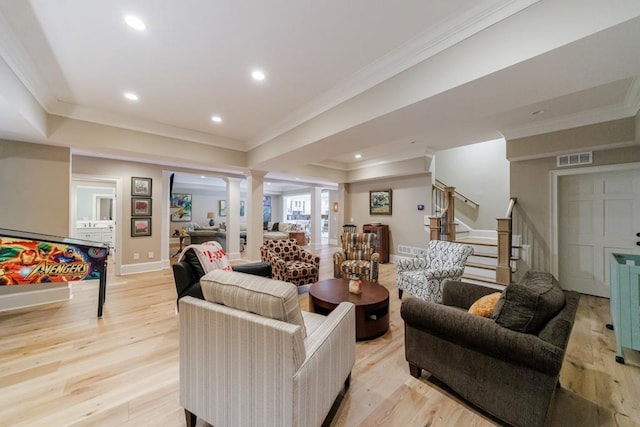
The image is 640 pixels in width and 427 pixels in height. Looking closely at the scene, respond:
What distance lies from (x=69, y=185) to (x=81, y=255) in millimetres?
1583

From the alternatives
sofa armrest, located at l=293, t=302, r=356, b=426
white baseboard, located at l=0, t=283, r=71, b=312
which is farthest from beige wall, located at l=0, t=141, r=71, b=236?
sofa armrest, located at l=293, t=302, r=356, b=426

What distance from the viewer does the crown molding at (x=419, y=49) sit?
5.85 feet

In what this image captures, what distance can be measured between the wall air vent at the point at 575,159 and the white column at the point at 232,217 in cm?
694

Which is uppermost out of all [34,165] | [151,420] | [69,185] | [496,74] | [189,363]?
[496,74]

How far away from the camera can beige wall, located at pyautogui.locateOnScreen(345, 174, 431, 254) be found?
6.26 m

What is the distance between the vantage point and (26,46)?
224cm

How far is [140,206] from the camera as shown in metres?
5.60

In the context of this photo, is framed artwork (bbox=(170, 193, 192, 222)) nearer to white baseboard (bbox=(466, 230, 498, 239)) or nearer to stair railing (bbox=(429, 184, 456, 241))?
stair railing (bbox=(429, 184, 456, 241))

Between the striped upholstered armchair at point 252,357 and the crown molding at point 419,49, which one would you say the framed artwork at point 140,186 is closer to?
the crown molding at point 419,49

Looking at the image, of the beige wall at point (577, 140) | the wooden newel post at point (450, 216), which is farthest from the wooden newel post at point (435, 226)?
the beige wall at point (577, 140)

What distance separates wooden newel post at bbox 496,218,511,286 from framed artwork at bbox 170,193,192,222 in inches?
429

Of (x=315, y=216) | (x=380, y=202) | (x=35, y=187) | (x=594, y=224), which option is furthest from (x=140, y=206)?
(x=594, y=224)

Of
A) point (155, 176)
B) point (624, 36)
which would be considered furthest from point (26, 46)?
point (624, 36)

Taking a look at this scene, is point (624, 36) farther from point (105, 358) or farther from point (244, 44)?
point (105, 358)
